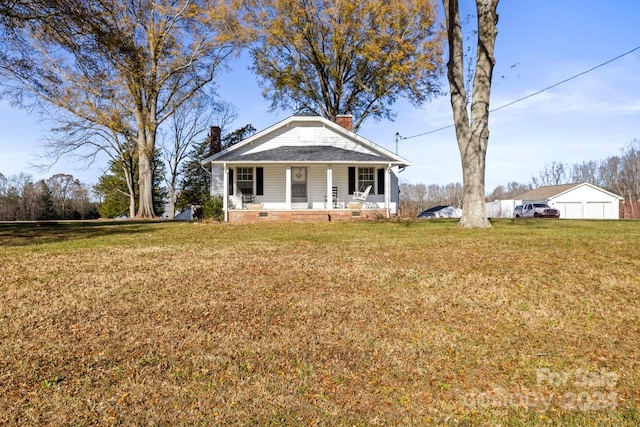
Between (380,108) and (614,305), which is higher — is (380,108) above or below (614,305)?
above

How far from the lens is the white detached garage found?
125ft

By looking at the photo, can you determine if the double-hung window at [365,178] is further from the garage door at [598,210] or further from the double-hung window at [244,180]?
the garage door at [598,210]

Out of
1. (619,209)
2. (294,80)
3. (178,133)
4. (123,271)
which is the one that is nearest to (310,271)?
(123,271)

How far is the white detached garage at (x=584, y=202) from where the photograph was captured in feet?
125

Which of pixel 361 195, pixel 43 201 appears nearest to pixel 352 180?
pixel 361 195

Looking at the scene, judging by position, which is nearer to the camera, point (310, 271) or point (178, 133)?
point (310, 271)

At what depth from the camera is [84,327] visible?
4.09 metres

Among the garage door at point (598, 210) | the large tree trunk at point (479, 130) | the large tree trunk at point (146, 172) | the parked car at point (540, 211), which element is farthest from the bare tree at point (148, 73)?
the garage door at point (598, 210)

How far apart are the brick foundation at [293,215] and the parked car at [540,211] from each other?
60.9 feet

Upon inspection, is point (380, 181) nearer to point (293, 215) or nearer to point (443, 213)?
point (293, 215)

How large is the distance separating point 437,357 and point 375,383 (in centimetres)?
73

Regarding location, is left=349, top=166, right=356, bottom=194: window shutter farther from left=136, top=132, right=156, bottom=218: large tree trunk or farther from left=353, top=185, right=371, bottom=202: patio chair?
left=136, top=132, right=156, bottom=218: large tree trunk

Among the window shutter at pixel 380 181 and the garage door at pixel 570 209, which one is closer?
the window shutter at pixel 380 181

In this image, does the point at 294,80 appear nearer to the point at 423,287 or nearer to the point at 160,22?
the point at 160,22
